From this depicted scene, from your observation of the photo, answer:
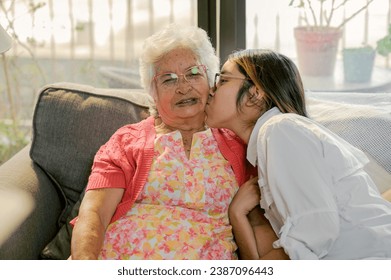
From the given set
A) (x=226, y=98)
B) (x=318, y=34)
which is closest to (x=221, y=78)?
(x=226, y=98)

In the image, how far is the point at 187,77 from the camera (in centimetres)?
228

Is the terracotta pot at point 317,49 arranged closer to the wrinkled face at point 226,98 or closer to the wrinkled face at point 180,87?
the wrinkled face at point 180,87

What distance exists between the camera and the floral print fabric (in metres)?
2.11

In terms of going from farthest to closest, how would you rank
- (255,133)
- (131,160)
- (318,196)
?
(131,160), (255,133), (318,196)

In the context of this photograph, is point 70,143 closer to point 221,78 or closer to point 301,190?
point 221,78

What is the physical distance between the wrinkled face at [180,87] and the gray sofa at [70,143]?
262mm

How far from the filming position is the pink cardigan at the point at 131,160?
2.19 m

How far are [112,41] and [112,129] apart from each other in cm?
111

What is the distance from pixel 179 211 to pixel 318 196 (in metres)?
0.57

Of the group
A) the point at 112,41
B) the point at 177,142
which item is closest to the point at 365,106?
the point at 177,142

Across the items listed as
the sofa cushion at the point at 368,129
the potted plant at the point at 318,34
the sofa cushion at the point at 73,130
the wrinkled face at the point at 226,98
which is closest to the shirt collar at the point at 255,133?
the wrinkled face at the point at 226,98

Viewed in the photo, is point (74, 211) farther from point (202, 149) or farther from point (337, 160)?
point (337, 160)

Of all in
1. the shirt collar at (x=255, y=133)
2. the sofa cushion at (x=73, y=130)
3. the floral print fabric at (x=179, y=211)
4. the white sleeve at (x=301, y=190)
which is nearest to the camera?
the white sleeve at (x=301, y=190)

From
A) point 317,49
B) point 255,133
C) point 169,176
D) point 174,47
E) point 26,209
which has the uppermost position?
point 174,47
